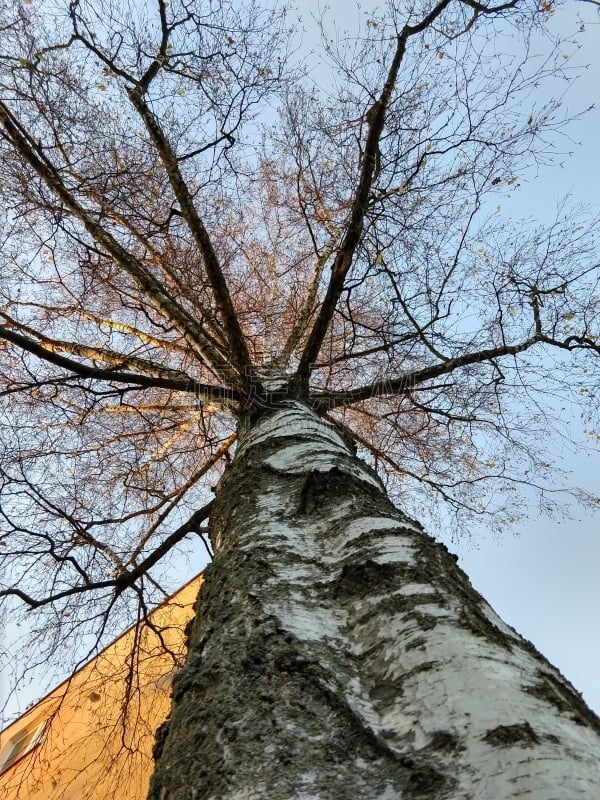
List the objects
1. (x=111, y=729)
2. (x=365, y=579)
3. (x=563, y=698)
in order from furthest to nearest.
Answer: (x=111, y=729) < (x=365, y=579) < (x=563, y=698)

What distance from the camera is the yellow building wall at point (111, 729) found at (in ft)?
11.9

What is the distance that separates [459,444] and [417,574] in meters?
4.31

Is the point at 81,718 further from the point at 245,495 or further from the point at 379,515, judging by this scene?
the point at 379,515

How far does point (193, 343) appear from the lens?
359 centimetres

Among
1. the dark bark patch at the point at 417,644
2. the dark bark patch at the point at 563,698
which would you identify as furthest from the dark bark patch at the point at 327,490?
the dark bark patch at the point at 563,698

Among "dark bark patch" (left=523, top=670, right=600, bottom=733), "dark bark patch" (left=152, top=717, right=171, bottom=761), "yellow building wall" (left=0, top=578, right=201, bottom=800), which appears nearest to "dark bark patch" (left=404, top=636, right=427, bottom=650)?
"dark bark patch" (left=523, top=670, right=600, bottom=733)

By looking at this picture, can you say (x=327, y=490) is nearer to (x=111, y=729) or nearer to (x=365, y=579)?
(x=365, y=579)

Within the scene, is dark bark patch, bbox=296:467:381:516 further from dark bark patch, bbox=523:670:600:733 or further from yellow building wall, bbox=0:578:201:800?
yellow building wall, bbox=0:578:201:800

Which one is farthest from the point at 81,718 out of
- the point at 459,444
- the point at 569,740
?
the point at 569,740

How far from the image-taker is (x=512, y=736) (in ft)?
2.16

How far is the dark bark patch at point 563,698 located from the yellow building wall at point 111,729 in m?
3.23

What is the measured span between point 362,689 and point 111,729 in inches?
188

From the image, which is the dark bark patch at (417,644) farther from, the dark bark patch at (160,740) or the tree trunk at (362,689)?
the dark bark patch at (160,740)

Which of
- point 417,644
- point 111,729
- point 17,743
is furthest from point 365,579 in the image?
point 17,743
